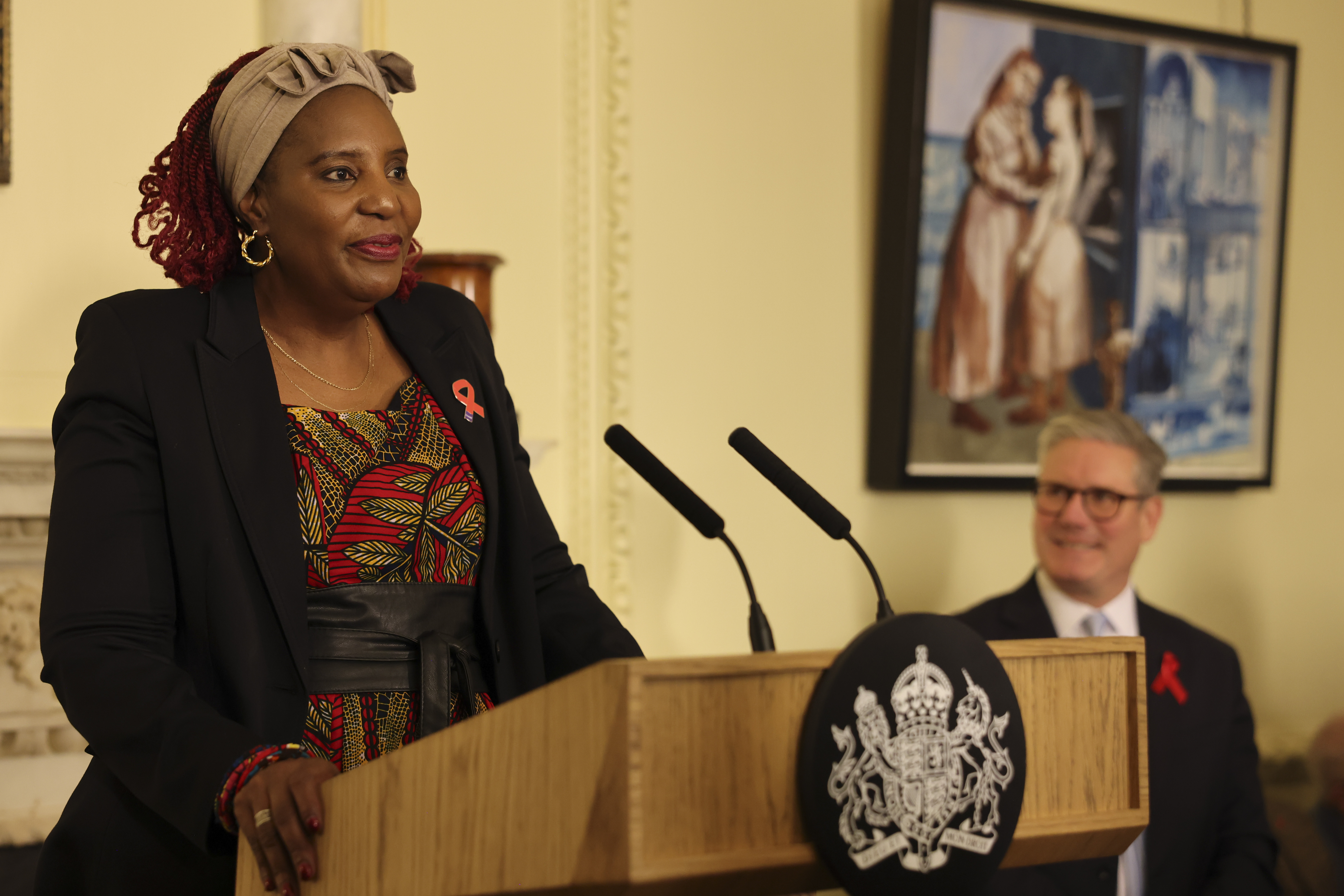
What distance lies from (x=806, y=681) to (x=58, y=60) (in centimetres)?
295

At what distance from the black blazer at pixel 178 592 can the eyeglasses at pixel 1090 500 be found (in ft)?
6.68

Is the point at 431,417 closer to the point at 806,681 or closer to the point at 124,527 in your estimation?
the point at 124,527

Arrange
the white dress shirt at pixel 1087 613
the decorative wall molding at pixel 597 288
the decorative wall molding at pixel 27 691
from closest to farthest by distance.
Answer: the decorative wall molding at pixel 27 691 < the white dress shirt at pixel 1087 613 < the decorative wall molding at pixel 597 288

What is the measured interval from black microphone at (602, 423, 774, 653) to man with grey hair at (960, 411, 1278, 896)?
191cm

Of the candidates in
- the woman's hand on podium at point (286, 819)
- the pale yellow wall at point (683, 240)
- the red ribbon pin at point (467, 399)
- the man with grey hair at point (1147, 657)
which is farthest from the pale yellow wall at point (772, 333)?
the woman's hand on podium at point (286, 819)

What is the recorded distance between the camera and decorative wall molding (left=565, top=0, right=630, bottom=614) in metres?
3.93

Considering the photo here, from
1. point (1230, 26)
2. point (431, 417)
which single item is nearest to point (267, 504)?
point (431, 417)

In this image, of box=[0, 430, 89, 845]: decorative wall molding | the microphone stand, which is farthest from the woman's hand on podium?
box=[0, 430, 89, 845]: decorative wall molding

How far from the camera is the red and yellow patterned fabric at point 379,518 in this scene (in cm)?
173

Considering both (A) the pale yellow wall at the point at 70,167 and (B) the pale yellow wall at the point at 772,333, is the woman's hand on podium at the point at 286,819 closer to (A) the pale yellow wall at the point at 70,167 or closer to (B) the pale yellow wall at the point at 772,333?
(A) the pale yellow wall at the point at 70,167

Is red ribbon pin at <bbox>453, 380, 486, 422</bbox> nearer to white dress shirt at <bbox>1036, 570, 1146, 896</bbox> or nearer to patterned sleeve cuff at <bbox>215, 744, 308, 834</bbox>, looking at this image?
patterned sleeve cuff at <bbox>215, 744, 308, 834</bbox>

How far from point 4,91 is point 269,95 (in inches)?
70.0

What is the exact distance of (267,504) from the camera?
1.70 metres

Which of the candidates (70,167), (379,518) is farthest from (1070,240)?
(379,518)
